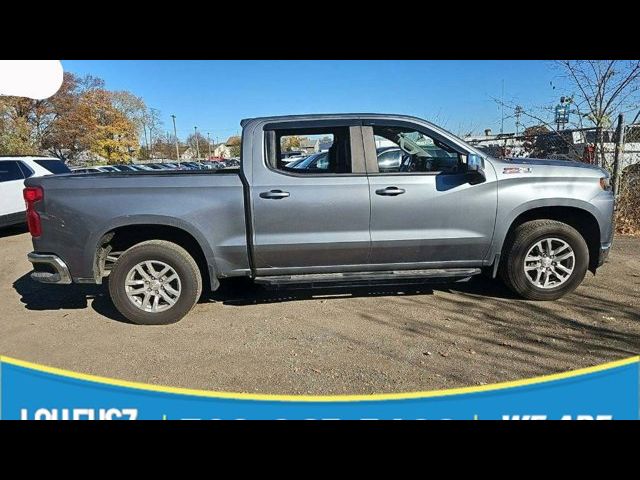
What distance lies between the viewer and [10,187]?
8.31 m

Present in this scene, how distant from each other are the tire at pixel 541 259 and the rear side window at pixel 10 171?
985 centimetres

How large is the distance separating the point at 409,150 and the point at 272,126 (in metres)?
1.49

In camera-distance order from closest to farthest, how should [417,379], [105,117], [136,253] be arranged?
[417,379]
[136,253]
[105,117]

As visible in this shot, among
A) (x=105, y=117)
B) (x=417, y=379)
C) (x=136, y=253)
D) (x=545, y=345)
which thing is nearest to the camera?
(x=417, y=379)

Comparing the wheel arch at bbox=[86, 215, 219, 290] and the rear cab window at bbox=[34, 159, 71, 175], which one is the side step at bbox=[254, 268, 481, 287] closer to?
the wheel arch at bbox=[86, 215, 219, 290]

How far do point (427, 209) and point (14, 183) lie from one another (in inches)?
357

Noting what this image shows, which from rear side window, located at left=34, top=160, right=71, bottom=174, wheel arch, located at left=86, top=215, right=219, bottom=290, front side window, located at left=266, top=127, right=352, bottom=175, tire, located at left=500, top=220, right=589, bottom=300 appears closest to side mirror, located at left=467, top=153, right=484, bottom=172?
tire, located at left=500, top=220, right=589, bottom=300

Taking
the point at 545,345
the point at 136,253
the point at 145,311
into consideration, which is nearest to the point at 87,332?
the point at 145,311

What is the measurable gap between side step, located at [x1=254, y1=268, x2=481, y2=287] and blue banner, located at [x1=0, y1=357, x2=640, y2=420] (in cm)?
177

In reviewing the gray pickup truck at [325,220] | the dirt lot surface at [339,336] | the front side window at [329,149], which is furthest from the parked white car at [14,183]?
the front side window at [329,149]

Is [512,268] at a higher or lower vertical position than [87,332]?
higher

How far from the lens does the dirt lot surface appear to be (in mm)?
2885

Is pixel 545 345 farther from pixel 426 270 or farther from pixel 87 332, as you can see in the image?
pixel 87 332

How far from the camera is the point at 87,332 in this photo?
369 centimetres
